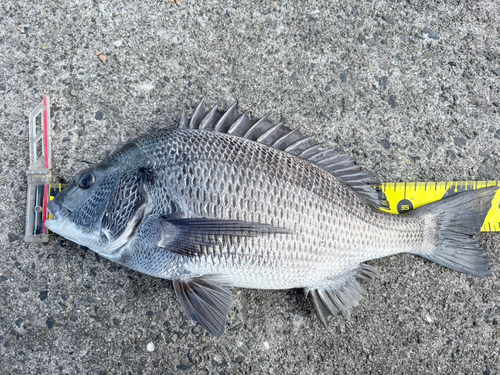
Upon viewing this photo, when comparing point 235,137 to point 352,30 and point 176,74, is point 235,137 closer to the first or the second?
point 176,74

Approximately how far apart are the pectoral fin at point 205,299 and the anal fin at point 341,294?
1.64 ft

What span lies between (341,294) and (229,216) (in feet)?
2.72

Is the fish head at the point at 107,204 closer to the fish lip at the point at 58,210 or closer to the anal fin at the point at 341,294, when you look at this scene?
the fish lip at the point at 58,210

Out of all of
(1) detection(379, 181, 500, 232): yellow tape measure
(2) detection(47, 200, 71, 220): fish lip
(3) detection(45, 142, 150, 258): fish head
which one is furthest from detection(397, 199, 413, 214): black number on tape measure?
(2) detection(47, 200, 71, 220): fish lip

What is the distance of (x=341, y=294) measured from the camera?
205cm

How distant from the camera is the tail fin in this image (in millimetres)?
2090

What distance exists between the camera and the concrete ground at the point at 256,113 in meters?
2.14

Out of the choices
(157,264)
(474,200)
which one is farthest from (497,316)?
(157,264)

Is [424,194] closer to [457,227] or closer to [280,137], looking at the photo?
[457,227]

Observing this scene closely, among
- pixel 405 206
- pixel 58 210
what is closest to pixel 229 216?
pixel 58 210

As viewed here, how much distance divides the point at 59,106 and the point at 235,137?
117 cm

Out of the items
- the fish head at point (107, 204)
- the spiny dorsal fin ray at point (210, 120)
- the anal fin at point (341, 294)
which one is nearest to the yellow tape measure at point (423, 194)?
the anal fin at point (341, 294)

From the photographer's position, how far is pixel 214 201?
175 cm

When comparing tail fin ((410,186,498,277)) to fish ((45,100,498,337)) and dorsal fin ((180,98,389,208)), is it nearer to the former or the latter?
fish ((45,100,498,337))
